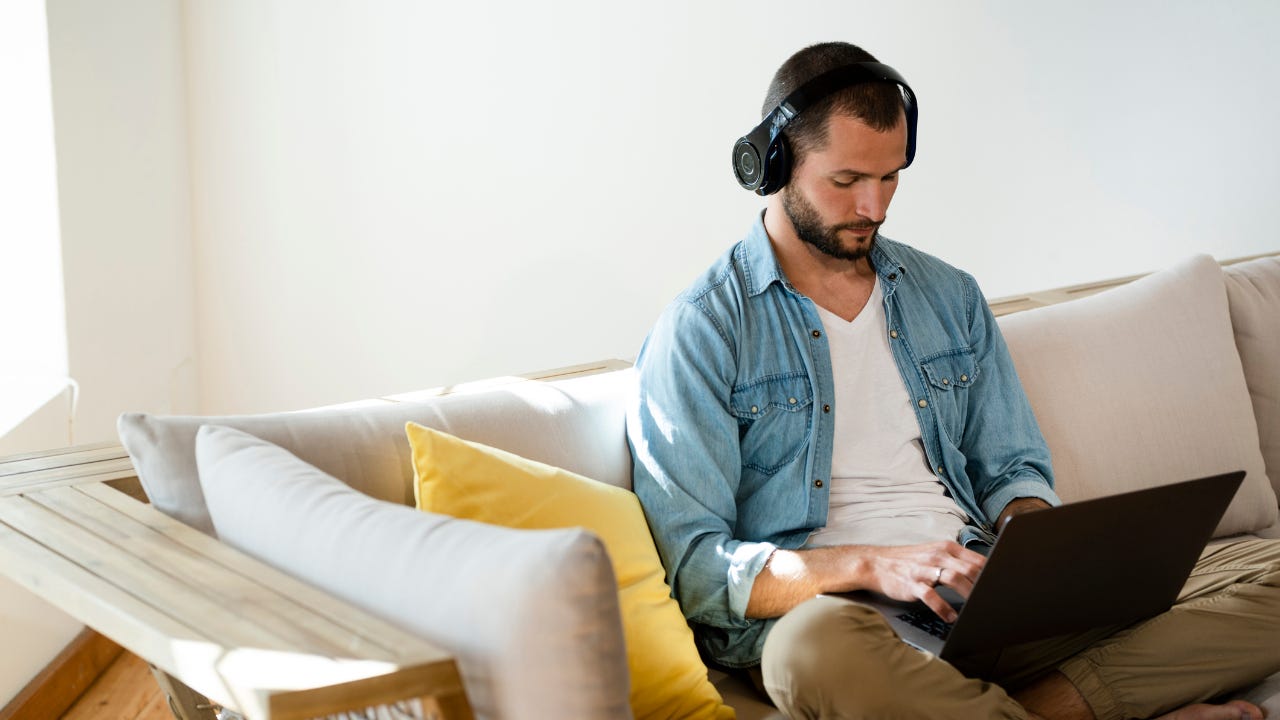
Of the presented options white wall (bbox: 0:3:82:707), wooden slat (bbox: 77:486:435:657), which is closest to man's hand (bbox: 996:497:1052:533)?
wooden slat (bbox: 77:486:435:657)

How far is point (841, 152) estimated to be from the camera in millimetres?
1858

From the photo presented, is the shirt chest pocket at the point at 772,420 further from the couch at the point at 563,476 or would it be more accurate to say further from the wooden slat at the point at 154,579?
the wooden slat at the point at 154,579

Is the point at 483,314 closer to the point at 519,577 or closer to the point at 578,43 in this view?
the point at 578,43

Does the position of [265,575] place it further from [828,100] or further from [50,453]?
[828,100]

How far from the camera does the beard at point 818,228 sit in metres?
1.90

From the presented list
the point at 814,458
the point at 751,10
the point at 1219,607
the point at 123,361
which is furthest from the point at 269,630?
the point at 751,10

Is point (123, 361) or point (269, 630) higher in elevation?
point (269, 630)

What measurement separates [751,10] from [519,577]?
2580 mm

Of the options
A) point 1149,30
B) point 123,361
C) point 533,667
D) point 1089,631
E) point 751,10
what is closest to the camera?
point 533,667

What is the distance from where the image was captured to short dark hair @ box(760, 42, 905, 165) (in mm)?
1855

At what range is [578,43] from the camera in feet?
10.8

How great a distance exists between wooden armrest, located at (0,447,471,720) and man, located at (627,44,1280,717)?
0.58 metres

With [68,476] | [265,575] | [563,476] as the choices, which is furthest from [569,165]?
[265,575]

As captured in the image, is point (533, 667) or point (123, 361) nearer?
point (533, 667)
